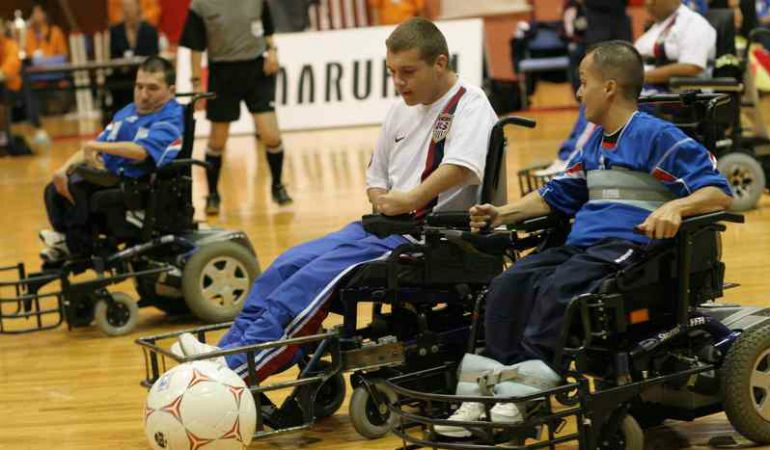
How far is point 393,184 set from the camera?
4566mm

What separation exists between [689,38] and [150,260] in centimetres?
317

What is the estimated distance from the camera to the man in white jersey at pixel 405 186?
13.9 feet

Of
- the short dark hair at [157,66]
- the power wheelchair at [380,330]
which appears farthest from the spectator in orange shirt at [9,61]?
the power wheelchair at [380,330]

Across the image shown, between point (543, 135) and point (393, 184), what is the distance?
7.84 m

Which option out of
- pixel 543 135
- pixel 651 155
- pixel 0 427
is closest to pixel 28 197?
pixel 543 135

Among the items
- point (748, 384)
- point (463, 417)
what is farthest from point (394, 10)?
point (463, 417)

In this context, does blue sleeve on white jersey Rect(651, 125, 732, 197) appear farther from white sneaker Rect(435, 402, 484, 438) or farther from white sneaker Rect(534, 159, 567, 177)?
white sneaker Rect(534, 159, 567, 177)

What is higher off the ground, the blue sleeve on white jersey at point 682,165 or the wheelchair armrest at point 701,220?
the blue sleeve on white jersey at point 682,165

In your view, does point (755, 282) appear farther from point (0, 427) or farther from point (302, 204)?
point (302, 204)

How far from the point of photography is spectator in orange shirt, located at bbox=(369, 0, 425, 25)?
651 inches

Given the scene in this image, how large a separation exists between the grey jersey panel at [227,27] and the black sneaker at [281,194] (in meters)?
0.85

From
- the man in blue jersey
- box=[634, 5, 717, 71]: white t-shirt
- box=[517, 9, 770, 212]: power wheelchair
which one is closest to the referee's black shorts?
box=[517, 9, 770, 212]: power wheelchair

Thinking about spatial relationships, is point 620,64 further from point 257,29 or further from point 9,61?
point 9,61

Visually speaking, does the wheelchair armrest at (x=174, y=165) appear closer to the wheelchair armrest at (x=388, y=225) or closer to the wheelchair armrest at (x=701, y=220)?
the wheelchair armrest at (x=388, y=225)
